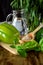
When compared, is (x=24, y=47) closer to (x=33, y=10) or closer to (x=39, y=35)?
(x=39, y=35)

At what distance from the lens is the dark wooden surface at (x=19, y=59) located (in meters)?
0.48

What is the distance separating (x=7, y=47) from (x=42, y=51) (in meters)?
0.09

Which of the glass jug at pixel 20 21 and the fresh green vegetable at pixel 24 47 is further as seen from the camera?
the glass jug at pixel 20 21

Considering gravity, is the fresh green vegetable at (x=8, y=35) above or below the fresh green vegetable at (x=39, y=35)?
above

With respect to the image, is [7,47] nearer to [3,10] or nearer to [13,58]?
[13,58]

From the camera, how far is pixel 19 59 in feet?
1.59

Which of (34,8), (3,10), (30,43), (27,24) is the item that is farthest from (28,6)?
(3,10)

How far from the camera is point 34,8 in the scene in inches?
36.7

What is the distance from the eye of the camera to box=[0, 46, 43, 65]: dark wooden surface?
48 cm

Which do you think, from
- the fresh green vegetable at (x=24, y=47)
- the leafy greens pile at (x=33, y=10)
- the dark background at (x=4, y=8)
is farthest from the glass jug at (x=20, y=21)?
the dark background at (x=4, y=8)

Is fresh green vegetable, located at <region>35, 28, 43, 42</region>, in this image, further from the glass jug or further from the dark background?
the dark background

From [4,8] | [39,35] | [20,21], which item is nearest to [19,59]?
[39,35]

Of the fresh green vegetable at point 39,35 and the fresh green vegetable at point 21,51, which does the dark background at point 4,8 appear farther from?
the fresh green vegetable at point 21,51

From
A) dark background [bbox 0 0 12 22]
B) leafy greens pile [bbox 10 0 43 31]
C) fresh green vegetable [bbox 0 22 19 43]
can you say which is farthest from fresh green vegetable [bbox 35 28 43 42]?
dark background [bbox 0 0 12 22]
